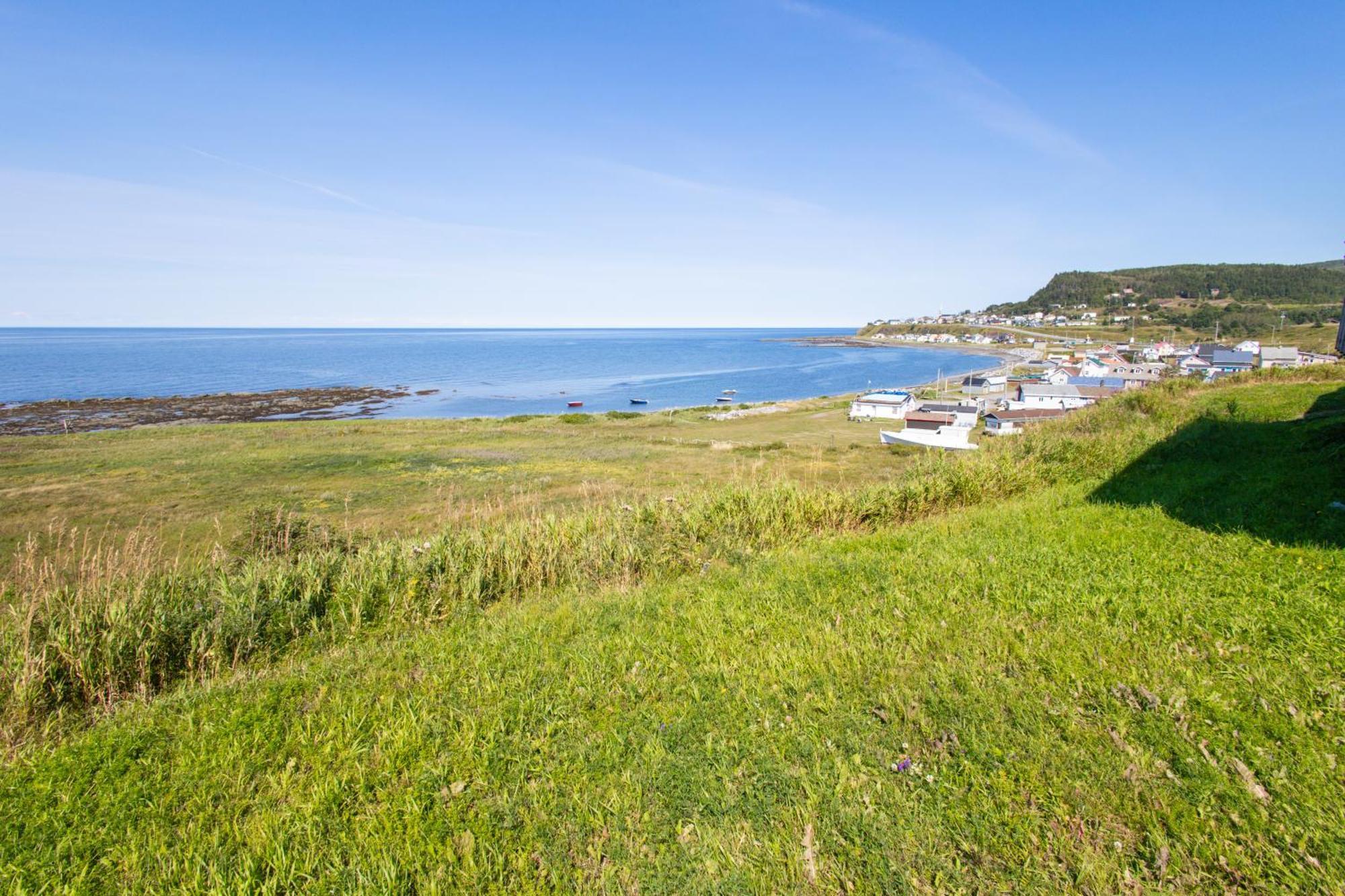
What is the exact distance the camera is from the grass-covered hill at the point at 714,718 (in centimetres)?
315

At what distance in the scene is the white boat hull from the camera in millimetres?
36469

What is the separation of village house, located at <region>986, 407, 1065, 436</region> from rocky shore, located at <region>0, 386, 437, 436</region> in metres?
52.0

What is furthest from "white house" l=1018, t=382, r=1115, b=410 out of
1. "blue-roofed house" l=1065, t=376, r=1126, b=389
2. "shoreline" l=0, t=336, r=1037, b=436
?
"shoreline" l=0, t=336, r=1037, b=436

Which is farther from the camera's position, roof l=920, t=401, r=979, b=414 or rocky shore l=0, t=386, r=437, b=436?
roof l=920, t=401, r=979, b=414

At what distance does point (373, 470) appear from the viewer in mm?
28141

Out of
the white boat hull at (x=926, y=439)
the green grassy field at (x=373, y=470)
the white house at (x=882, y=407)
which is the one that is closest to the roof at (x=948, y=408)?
the white house at (x=882, y=407)

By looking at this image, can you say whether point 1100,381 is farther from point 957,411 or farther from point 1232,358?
point 957,411

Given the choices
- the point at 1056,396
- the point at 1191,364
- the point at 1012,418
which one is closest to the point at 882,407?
the point at 1012,418

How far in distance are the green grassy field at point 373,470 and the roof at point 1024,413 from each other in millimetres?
9469

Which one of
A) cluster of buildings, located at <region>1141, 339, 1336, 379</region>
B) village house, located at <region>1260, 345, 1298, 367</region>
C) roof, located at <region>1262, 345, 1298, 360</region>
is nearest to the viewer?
cluster of buildings, located at <region>1141, 339, 1336, 379</region>

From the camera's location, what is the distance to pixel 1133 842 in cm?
306

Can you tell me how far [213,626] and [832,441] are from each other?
35.9m

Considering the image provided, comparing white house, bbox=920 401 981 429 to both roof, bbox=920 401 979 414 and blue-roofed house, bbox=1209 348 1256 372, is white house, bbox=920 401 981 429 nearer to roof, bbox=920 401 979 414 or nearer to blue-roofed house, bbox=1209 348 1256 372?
roof, bbox=920 401 979 414

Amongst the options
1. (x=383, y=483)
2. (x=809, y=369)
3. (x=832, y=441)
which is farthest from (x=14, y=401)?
(x=809, y=369)
